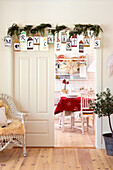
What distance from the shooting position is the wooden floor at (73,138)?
16.9ft

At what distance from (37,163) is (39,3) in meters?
2.93

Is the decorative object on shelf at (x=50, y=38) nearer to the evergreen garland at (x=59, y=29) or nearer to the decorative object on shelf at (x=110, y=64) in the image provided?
the evergreen garland at (x=59, y=29)

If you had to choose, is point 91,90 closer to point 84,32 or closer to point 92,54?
point 92,54

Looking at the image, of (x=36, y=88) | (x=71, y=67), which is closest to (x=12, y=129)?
(x=36, y=88)

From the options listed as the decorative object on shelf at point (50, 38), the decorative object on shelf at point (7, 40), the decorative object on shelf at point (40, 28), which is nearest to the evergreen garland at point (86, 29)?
the decorative object on shelf at point (50, 38)

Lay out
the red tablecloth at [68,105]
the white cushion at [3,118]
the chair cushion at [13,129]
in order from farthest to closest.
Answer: the red tablecloth at [68,105] < the white cushion at [3,118] < the chair cushion at [13,129]

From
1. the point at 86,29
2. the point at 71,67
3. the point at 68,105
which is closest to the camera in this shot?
the point at 86,29

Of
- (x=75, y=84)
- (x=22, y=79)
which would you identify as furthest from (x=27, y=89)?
(x=75, y=84)

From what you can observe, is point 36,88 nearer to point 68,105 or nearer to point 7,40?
point 7,40

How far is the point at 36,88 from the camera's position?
4.88 m

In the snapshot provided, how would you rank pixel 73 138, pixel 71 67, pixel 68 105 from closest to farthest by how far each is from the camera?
pixel 73 138, pixel 68 105, pixel 71 67

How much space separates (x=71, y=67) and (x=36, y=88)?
3.76 meters

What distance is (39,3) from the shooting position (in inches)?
190

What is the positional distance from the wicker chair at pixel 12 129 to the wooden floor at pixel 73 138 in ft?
3.19
